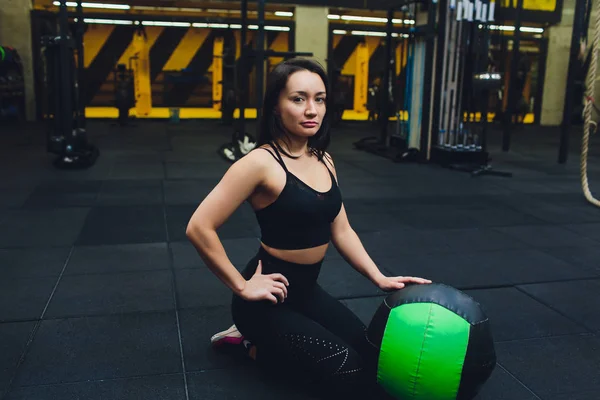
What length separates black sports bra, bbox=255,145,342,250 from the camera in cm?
200

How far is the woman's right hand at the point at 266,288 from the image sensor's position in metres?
1.90

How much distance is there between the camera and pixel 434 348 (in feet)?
5.90

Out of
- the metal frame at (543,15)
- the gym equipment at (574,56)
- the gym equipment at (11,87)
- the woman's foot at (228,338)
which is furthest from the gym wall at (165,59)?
the woman's foot at (228,338)

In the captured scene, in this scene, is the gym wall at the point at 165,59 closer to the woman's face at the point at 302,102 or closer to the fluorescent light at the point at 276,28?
the fluorescent light at the point at 276,28

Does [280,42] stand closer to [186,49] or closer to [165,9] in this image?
[186,49]

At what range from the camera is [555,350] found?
8.27 feet

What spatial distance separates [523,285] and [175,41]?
40.1ft

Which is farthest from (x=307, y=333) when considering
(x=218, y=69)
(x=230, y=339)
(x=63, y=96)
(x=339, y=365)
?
(x=218, y=69)

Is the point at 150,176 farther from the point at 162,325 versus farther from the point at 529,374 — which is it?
the point at 529,374

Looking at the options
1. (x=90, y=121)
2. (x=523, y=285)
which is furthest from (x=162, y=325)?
(x=90, y=121)

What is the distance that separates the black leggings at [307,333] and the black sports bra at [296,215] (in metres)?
0.09

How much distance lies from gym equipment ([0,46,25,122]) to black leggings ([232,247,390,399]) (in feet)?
32.5

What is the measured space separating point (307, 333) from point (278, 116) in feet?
2.45

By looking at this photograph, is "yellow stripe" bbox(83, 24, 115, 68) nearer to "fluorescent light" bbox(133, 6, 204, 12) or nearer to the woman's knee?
"fluorescent light" bbox(133, 6, 204, 12)
